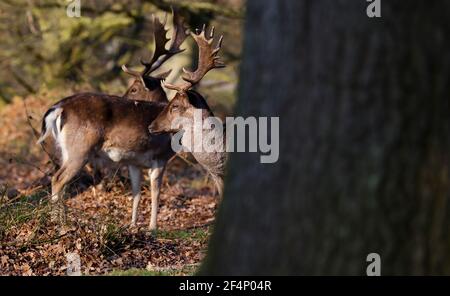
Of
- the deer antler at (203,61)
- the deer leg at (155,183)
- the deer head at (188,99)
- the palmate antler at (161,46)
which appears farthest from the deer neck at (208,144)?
the palmate antler at (161,46)

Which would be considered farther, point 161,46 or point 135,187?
point 161,46

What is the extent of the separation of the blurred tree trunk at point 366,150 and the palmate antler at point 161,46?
718 cm

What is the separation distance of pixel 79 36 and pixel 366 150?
1483cm

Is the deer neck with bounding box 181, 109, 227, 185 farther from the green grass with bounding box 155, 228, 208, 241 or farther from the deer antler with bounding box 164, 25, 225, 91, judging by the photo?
the green grass with bounding box 155, 228, 208, 241

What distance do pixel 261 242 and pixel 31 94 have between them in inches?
578

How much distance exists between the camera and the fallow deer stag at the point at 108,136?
9852 millimetres

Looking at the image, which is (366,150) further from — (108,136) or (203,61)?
(108,136)

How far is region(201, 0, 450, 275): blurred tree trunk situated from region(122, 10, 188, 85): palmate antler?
718cm

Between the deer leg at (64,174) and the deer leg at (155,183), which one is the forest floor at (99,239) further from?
the deer leg at (64,174)

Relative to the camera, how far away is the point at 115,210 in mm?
10367

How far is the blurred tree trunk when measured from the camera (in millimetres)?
4320

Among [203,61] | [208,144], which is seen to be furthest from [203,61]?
[208,144]

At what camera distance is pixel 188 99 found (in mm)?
9883

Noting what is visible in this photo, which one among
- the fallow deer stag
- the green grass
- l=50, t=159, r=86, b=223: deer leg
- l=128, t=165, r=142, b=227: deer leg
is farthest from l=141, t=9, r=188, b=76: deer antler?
the green grass
